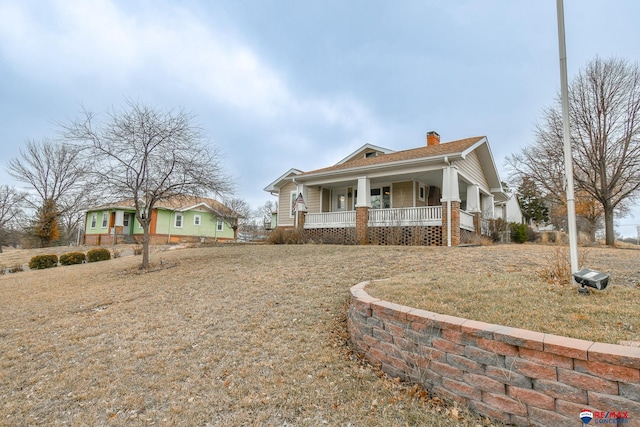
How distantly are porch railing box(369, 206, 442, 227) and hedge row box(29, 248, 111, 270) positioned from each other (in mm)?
12546

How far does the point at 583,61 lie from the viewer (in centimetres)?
1418

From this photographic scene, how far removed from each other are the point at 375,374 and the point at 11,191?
36.8 meters

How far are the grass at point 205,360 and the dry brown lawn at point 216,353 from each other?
1 centimetres

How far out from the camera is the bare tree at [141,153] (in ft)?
30.1

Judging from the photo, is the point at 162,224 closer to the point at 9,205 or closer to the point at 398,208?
the point at 9,205

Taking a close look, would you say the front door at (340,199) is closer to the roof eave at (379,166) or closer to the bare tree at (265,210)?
the roof eave at (379,166)

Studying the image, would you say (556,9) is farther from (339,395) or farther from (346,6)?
(346,6)

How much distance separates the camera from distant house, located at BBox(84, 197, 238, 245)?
25.3 metres

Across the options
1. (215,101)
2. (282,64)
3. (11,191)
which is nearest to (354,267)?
(282,64)

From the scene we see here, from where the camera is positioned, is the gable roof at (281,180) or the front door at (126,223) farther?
the front door at (126,223)

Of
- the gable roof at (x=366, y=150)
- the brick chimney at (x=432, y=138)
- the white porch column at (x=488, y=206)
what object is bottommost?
the white porch column at (x=488, y=206)

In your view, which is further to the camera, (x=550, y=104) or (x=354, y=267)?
(x=550, y=104)

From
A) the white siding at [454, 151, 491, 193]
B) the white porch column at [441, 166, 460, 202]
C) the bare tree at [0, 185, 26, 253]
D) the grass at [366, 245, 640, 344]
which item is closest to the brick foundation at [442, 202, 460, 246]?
the white porch column at [441, 166, 460, 202]

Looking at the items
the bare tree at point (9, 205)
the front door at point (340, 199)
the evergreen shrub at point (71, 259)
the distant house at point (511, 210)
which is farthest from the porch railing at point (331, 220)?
the bare tree at point (9, 205)
